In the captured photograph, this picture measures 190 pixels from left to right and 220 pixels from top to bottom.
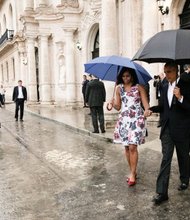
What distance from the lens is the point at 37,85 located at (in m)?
28.2

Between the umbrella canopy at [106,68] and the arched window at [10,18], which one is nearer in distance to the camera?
the umbrella canopy at [106,68]

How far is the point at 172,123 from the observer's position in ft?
15.5

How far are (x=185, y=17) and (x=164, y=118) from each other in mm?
7978

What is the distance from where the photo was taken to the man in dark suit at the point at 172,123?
4641mm

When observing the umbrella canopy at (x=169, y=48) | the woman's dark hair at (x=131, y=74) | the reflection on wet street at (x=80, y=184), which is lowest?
the reflection on wet street at (x=80, y=184)

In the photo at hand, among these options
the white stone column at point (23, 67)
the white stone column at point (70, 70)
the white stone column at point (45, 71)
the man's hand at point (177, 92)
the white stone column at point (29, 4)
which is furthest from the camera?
the white stone column at point (23, 67)

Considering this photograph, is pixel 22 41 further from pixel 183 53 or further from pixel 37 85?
pixel 183 53

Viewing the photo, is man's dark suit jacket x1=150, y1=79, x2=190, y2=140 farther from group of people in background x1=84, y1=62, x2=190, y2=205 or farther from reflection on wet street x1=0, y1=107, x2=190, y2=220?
reflection on wet street x1=0, y1=107, x2=190, y2=220

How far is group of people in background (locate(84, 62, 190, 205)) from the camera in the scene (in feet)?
15.3

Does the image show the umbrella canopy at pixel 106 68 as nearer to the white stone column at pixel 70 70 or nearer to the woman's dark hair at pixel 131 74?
the woman's dark hair at pixel 131 74

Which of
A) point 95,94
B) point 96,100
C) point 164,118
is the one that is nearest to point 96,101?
point 96,100

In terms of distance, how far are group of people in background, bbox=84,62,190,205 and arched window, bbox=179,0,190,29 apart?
7148 mm

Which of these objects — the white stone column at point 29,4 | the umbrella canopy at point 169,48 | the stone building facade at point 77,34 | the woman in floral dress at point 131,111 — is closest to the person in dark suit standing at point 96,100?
the stone building facade at point 77,34

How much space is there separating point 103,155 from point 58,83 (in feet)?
52.9
